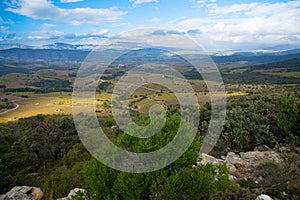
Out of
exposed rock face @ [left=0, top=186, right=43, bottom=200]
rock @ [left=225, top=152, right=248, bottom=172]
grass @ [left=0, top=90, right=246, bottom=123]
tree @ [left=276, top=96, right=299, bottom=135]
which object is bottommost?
grass @ [left=0, top=90, right=246, bottom=123]

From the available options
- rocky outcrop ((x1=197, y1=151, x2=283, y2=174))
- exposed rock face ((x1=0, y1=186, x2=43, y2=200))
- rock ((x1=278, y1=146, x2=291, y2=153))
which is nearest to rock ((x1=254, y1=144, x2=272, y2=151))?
rock ((x1=278, y1=146, x2=291, y2=153))

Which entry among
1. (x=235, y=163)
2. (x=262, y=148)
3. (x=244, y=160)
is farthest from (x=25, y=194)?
(x=262, y=148)

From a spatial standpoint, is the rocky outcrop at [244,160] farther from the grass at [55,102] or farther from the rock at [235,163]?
the grass at [55,102]

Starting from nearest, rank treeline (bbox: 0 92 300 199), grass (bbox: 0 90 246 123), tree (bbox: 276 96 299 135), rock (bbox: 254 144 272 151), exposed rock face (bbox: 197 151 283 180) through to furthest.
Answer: treeline (bbox: 0 92 300 199)
exposed rock face (bbox: 197 151 283 180)
rock (bbox: 254 144 272 151)
tree (bbox: 276 96 299 135)
grass (bbox: 0 90 246 123)

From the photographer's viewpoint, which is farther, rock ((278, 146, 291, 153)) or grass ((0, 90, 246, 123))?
grass ((0, 90, 246, 123))

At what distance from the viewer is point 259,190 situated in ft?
30.8

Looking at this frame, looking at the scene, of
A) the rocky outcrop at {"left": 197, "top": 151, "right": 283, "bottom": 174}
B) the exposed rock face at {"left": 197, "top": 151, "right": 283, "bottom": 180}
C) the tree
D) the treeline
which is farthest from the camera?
the tree

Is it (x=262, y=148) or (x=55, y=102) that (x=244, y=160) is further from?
(x=55, y=102)

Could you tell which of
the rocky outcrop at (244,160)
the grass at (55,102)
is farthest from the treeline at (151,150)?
the grass at (55,102)

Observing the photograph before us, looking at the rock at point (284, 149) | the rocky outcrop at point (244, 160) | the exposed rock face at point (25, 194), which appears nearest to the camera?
the exposed rock face at point (25, 194)

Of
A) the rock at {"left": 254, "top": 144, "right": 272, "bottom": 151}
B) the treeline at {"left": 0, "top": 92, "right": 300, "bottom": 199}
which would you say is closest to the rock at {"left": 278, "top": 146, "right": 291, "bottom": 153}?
the treeline at {"left": 0, "top": 92, "right": 300, "bottom": 199}

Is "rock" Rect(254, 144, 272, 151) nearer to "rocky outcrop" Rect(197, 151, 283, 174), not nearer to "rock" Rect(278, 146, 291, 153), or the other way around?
"rock" Rect(278, 146, 291, 153)

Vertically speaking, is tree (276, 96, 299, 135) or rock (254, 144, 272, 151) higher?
tree (276, 96, 299, 135)

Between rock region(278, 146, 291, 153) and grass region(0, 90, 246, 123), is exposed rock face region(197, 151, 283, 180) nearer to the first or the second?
rock region(278, 146, 291, 153)
